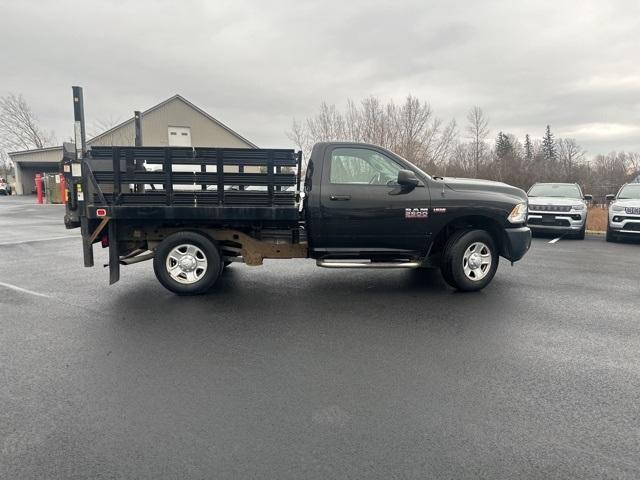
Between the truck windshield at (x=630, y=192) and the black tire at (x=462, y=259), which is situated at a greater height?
the truck windshield at (x=630, y=192)

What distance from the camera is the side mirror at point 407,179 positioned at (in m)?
5.88

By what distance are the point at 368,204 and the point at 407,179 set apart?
629 mm

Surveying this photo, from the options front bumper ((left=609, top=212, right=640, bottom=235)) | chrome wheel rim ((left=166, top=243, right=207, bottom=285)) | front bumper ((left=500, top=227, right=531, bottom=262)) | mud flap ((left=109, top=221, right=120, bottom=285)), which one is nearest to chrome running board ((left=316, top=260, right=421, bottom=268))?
front bumper ((left=500, top=227, right=531, bottom=262))

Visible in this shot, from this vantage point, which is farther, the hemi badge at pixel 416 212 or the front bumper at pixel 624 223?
the front bumper at pixel 624 223

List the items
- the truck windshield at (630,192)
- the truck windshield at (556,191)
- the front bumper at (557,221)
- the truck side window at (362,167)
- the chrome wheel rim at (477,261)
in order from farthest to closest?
the truck windshield at (556,191) → the truck windshield at (630,192) → the front bumper at (557,221) → the chrome wheel rim at (477,261) → the truck side window at (362,167)

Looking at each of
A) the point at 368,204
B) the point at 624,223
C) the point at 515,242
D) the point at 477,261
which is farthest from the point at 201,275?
the point at 624,223

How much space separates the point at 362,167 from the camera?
620 cm

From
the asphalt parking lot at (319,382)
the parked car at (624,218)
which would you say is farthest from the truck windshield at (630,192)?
the asphalt parking lot at (319,382)

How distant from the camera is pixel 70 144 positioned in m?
6.56

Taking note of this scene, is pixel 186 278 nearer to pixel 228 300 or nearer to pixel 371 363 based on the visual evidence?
pixel 228 300

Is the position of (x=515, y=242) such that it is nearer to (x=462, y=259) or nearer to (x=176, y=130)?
(x=462, y=259)

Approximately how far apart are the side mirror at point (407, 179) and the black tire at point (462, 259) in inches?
39.9

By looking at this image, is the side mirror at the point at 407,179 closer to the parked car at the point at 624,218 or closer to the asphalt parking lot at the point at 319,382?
the asphalt parking lot at the point at 319,382

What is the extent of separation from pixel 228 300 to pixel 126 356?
1978 millimetres
